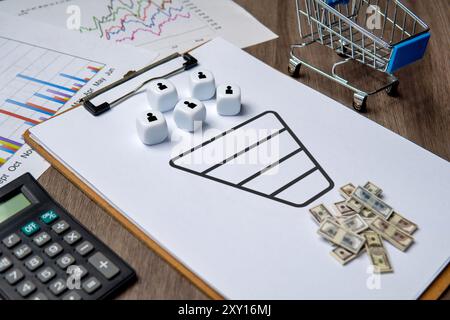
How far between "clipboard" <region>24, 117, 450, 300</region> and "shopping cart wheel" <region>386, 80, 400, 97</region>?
31 cm

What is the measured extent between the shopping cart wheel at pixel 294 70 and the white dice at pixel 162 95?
207 mm

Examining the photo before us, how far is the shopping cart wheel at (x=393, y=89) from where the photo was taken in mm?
698

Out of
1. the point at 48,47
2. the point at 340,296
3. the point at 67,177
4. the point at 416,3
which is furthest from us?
the point at 416,3

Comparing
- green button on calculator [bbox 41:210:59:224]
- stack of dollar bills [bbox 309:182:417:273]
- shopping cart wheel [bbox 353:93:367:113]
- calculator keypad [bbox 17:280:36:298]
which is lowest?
calculator keypad [bbox 17:280:36:298]

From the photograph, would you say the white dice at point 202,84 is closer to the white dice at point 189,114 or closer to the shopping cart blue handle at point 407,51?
the white dice at point 189,114

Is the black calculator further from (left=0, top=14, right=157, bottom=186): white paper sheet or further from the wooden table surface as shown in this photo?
(left=0, top=14, right=157, bottom=186): white paper sheet

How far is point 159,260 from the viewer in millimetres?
501

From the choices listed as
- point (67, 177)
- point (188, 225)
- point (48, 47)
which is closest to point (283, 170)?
point (188, 225)

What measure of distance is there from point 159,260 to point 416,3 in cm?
73

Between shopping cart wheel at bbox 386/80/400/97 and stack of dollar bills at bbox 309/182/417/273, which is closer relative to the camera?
stack of dollar bills at bbox 309/182/417/273

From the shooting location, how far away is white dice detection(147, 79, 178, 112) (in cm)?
63

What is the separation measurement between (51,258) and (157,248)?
4.2 inches

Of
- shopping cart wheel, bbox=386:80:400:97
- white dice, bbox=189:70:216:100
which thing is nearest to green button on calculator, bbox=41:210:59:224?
white dice, bbox=189:70:216:100

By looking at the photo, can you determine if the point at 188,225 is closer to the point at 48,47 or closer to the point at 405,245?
the point at 405,245
